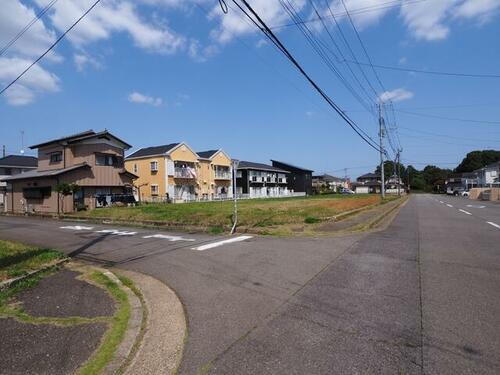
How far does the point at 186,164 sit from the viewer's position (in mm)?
49656

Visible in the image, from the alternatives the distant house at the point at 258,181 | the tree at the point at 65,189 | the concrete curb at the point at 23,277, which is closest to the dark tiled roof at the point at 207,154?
the distant house at the point at 258,181

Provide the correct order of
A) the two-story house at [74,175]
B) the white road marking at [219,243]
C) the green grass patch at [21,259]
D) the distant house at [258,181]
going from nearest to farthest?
the green grass patch at [21,259], the white road marking at [219,243], the two-story house at [74,175], the distant house at [258,181]

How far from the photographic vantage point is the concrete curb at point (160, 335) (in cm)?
369

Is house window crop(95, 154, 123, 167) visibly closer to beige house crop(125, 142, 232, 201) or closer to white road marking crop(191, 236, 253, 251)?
beige house crop(125, 142, 232, 201)

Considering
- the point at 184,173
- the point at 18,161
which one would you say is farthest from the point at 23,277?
the point at 18,161

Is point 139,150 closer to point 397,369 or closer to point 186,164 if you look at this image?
point 186,164

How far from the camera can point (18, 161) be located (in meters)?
50.4

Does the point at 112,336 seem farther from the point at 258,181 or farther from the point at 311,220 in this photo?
the point at 258,181

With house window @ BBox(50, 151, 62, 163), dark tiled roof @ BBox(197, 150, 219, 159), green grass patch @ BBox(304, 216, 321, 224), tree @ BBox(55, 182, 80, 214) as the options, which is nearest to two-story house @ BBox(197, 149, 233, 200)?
dark tiled roof @ BBox(197, 150, 219, 159)

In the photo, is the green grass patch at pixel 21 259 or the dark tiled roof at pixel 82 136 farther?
the dark tiled roof at pixel 82 136

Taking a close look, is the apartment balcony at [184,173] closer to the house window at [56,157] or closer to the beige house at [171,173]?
the beige house at [171,173]

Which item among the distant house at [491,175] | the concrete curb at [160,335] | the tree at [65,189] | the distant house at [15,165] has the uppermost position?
the distant house at [15,165]

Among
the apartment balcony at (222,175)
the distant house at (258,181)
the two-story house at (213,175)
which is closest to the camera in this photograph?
the two-story house at (213,175)

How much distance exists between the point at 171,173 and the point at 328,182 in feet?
252
